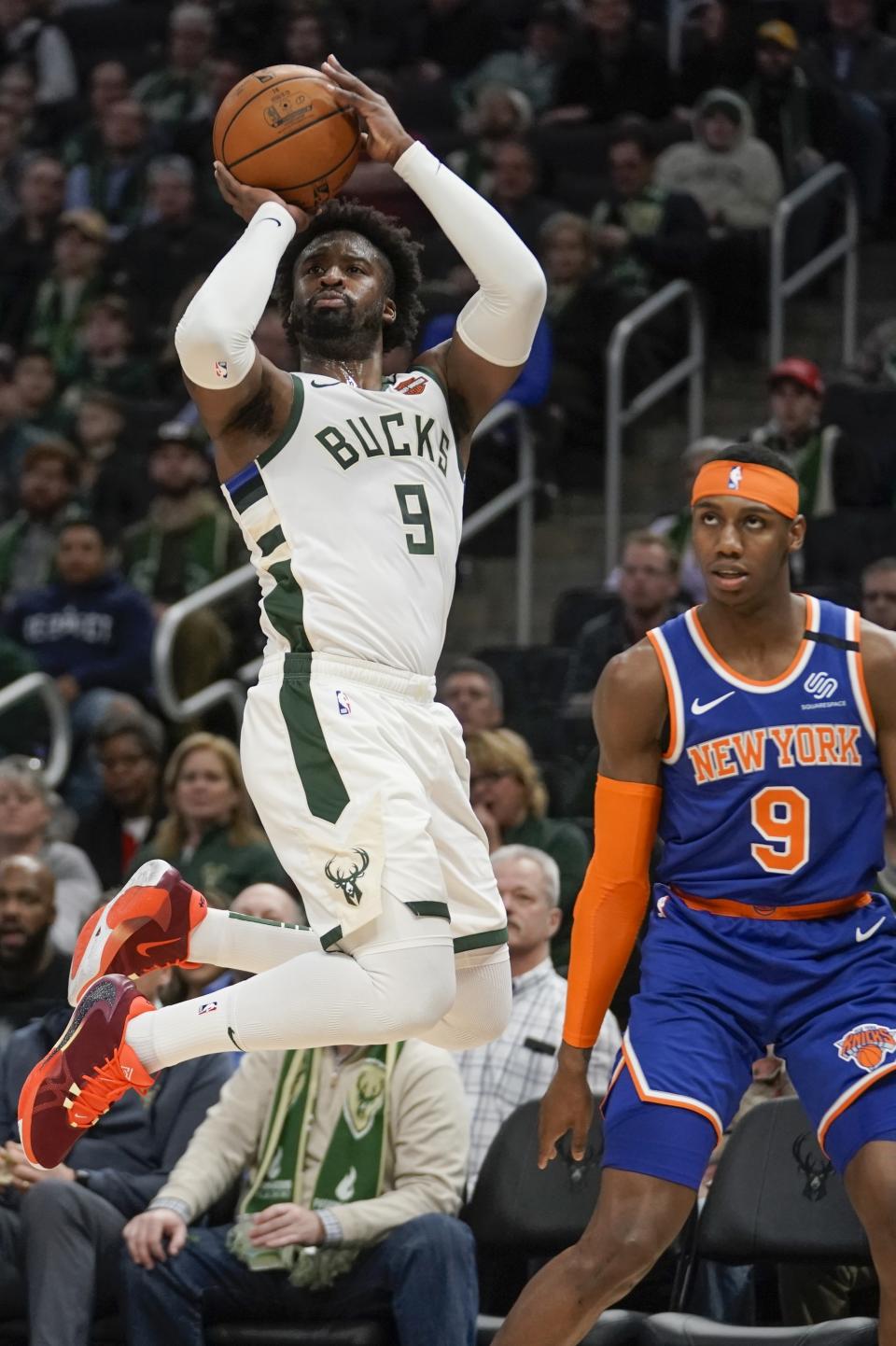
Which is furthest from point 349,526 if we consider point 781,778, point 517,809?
point 517,809

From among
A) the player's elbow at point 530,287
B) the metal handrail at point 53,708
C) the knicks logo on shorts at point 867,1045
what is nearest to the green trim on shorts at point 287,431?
the player's elbow at point 530,287

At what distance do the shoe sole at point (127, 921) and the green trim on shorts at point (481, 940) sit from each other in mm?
642

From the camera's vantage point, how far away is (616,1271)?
4.41 metres

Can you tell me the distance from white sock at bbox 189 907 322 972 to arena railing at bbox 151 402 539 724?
4105mm

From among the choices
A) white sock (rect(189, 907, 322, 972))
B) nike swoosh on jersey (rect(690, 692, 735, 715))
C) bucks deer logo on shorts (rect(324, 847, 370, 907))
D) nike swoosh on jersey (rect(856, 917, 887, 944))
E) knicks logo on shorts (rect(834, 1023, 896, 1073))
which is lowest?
knicks logo on shorts (rect(834, 1023, 896, 1073))

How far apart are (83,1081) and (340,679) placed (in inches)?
39.2

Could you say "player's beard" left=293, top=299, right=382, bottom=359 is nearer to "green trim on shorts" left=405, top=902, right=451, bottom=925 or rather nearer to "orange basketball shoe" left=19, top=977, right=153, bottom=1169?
"green trim on shorts" left=405, top=902, right=451, bottom=925

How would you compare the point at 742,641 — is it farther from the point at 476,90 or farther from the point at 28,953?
the point at 476,90

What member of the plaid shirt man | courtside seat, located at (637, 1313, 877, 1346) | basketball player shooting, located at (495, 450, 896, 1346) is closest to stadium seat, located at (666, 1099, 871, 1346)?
courtside seat, located at (637, 1313, 877, 1346)

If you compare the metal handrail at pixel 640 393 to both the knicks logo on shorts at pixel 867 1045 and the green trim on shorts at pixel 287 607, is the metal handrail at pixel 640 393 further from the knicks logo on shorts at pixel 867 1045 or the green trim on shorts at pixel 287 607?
the knicks logo on shorts at pixel 867 1045

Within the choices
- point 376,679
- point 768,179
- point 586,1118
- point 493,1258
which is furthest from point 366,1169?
point 768,179

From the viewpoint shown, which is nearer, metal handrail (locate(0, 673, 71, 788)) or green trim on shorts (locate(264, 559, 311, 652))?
green trim on shorts (locate(264, 559, 311, 652))

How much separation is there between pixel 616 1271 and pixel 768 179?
25.6ft

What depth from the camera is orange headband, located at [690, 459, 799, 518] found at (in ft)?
15.5
